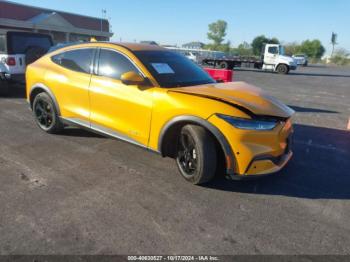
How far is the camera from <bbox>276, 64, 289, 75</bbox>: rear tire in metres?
26.2

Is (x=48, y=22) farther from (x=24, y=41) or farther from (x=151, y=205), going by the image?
(x=151, y=205)

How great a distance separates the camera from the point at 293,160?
15.1 ft

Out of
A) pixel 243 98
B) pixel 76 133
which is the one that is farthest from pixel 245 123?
pixel 76 133

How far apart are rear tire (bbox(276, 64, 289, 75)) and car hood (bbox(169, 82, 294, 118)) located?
2404cm

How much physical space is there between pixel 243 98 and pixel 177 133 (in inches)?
35.4

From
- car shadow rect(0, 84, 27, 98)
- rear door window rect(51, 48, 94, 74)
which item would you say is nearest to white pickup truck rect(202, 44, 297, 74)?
car shadow rect(0, 84, 27, 98)

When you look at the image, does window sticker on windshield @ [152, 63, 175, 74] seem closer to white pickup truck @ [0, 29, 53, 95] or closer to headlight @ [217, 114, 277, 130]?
headlight @ [217, 114, 277, 130]

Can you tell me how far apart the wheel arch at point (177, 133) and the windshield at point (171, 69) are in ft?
1.82

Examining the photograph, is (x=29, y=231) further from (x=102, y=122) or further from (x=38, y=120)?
(x=38, y=120)

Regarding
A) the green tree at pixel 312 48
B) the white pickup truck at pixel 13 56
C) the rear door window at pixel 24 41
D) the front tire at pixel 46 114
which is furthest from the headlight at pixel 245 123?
the green tree at pixel 312 48

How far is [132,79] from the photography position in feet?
12.4

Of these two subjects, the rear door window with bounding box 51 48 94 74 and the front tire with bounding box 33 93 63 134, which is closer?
the rear door window with bounding box 51 48 94 74

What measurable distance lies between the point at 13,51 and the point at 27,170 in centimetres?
570

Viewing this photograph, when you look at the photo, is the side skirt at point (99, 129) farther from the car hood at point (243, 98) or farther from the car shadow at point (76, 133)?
the car hood at point (243, 98)
